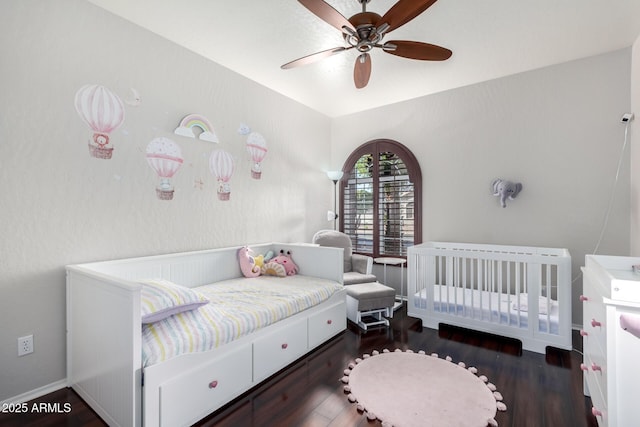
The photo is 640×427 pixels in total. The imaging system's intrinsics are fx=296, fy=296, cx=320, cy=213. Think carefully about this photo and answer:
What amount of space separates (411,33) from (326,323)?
250 centimetres

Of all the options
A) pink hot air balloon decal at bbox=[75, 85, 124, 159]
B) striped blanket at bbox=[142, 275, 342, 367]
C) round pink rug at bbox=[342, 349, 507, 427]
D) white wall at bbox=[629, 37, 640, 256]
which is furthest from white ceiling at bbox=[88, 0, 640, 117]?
round pink rug at bbox=[342, 349, 507, 427]

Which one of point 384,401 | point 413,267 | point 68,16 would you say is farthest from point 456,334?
point 68,16

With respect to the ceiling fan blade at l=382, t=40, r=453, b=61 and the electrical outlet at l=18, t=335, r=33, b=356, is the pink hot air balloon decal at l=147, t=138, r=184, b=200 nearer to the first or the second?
the electrical outlet at l=18, t=335, r=33, b=356

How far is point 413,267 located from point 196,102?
8.80 feet

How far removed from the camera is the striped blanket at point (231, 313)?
1.50 metres

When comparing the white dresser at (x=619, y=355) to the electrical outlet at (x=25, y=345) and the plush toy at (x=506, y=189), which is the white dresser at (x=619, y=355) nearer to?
the plush toy at (x=506, y=189)

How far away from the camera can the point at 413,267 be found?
312cm

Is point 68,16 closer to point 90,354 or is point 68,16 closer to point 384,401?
point 90,354

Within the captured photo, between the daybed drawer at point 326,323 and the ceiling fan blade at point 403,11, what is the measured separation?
7.02ft

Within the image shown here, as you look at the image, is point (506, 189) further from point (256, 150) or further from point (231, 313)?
point (231, 313)

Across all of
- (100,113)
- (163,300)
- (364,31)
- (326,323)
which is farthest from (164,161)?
(326,323)

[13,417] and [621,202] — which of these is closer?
[13,417]

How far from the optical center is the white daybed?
54.9 inches

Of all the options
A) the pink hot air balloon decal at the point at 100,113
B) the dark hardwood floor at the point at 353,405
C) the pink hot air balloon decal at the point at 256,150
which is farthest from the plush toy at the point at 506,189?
the pink hot air balloon decal at the point at 100,113
